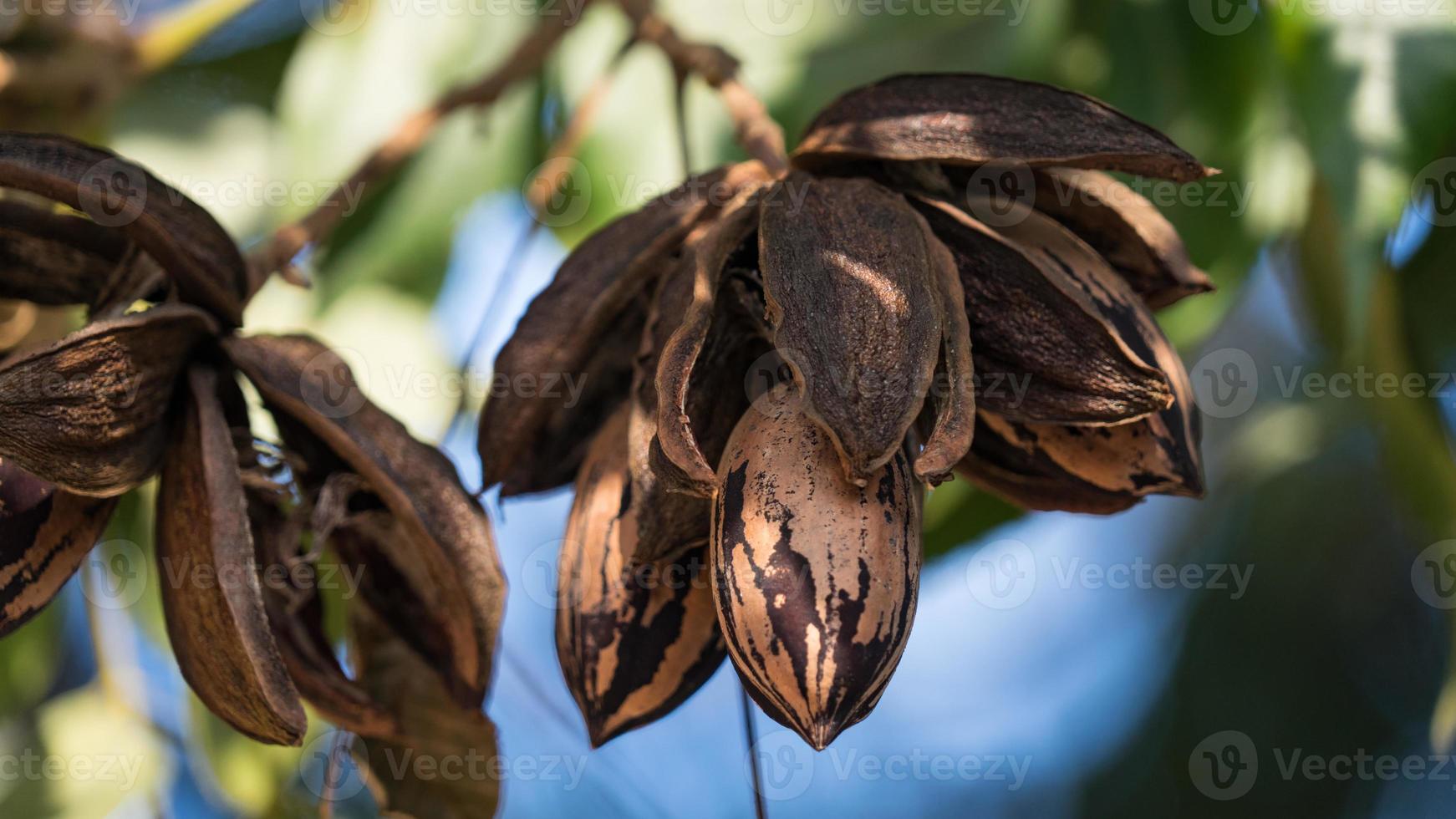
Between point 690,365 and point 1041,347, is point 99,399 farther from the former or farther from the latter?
point 1041,347

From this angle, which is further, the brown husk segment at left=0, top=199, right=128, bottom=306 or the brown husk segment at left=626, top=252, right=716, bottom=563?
the brown husk segment at left=0, top=199, right=128, bottom=306

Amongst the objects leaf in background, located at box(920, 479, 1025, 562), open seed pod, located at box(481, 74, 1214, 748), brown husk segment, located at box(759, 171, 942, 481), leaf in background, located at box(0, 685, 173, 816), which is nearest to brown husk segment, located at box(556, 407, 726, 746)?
open seed pod, located at box(481, 74, 1214, 748)

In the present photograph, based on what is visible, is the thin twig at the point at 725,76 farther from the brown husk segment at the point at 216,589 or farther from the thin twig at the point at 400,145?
the brown husk segment at the point at 216,589

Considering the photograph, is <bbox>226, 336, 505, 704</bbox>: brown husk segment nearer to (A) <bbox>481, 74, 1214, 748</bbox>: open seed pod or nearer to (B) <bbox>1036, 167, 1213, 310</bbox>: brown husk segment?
(A) <bbox>481, 74, 1214, 748</bbox>: open seed pod

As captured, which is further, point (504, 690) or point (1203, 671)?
point (1203, 671)

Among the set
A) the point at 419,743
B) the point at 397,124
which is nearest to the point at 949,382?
the point at 419,743

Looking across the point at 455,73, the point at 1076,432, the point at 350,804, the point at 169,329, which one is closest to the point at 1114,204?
the point at 1076,432

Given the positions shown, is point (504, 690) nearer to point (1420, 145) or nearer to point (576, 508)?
point (576, 508)
